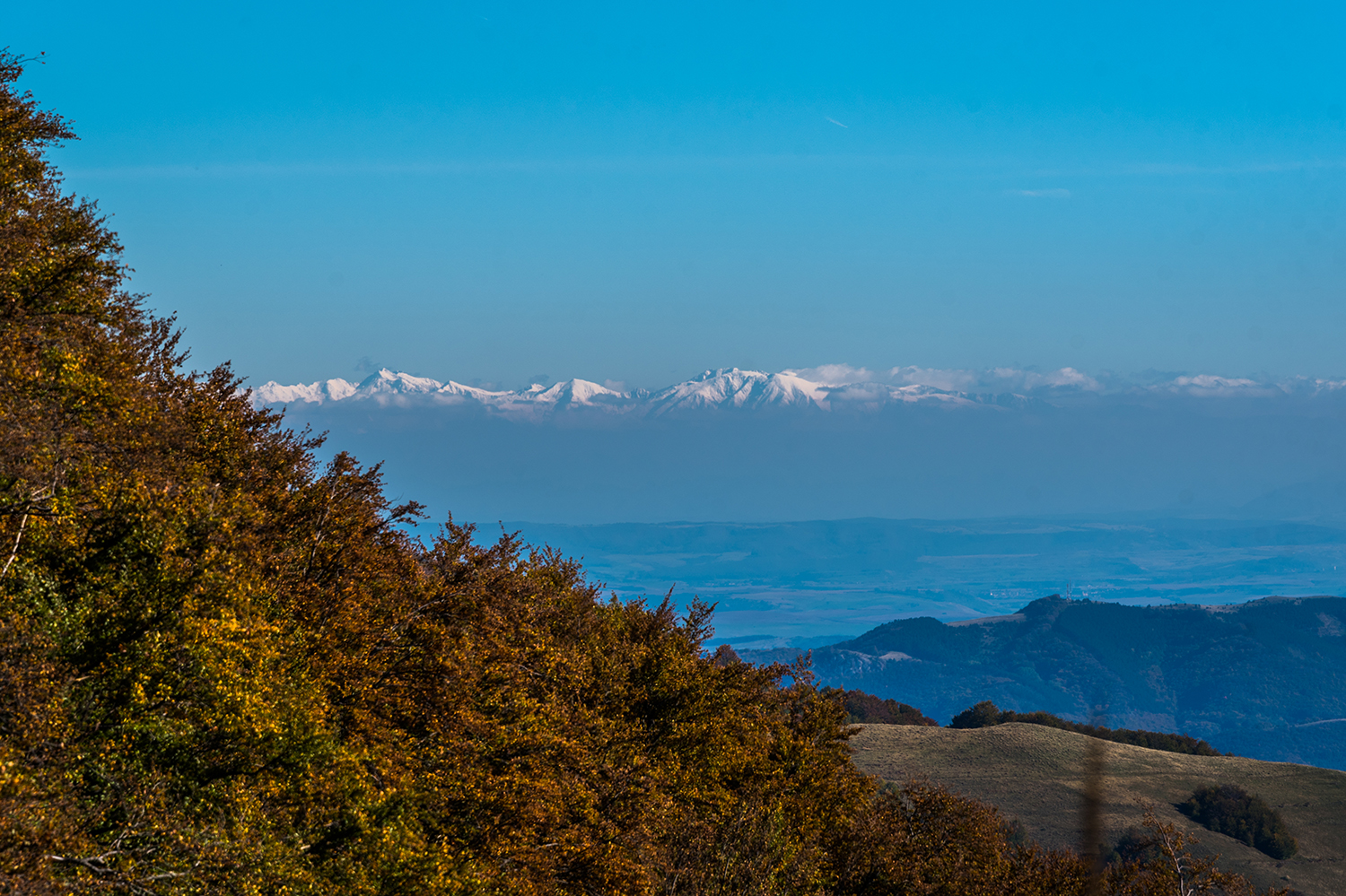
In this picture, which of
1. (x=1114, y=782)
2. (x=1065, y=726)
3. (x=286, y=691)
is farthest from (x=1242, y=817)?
(x=286, y=691)

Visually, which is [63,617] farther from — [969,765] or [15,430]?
[969,765]

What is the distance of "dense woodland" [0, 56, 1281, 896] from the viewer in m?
20.4

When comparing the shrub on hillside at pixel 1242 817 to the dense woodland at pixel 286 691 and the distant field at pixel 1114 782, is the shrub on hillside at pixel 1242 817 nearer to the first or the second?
the distant field at pixel 1114 782

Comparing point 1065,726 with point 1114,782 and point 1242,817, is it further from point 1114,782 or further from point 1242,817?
point 1242,817

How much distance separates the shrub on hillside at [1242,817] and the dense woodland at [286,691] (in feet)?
300

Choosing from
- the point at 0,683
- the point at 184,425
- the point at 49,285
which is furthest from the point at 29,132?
the point at 0,683

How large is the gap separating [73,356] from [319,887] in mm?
16285

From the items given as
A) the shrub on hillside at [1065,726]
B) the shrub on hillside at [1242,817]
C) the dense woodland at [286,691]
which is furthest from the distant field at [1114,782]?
the dense woodland at [286,691]

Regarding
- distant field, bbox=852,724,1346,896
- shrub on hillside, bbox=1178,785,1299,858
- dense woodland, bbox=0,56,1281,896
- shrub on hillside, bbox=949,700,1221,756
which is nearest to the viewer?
dense woodland, bbox=0,56,1281,896

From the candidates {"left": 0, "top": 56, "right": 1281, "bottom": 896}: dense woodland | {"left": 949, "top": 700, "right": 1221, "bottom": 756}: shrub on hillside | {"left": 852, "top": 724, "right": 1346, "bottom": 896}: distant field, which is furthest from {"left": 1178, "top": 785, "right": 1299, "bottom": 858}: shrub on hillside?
{"left": 0, "top": 56, "right": 1281, "bottom": 896}: dense woodland

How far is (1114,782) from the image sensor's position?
138750 mm

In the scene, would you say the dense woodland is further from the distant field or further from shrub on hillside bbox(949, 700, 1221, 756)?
shrub on hillside bbox(949, 700, 1221, 756)

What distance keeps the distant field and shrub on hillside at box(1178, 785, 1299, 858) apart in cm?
202

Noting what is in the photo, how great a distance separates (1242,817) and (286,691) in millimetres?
135490
